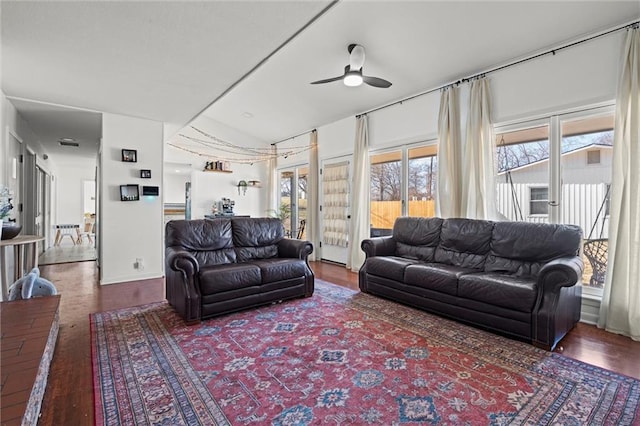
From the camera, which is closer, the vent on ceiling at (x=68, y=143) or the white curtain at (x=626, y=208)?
the white curtain at (x=626, y=208)

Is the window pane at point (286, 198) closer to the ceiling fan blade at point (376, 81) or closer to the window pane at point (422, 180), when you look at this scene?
the window pane at point (422, 180)

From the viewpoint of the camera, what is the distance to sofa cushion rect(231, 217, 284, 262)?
4.00m

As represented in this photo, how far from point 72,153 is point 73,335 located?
274 inches

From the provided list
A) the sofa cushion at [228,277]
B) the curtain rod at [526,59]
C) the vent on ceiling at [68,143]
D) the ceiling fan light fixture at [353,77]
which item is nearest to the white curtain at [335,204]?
the curtain rod at [526,59]

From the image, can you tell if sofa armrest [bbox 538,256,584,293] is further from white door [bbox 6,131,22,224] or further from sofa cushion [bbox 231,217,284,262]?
white door [bbox 6,131,22,224]

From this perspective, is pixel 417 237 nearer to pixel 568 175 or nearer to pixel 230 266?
pixel 568 175

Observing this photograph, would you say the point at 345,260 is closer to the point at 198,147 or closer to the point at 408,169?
the point at 408,169

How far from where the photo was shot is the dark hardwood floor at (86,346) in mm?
1758

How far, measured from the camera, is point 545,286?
2492mm

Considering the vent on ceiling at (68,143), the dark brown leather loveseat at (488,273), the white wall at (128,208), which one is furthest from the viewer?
the vent on ceiling at (68,143)

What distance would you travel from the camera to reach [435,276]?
10.4ft

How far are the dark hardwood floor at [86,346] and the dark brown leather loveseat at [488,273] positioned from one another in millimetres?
206

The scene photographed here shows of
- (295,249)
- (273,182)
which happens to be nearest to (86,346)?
(295,249)

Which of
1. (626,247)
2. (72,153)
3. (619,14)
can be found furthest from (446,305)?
(72,153)
